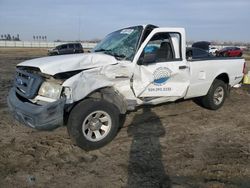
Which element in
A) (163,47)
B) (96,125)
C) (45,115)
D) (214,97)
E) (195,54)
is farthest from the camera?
(214,97)

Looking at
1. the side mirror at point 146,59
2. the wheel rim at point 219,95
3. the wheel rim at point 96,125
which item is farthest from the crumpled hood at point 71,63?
the wheel rim at point 219,95

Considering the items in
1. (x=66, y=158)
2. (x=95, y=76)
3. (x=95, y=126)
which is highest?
(x=95, y=76)

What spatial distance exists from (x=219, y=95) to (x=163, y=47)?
239 cm

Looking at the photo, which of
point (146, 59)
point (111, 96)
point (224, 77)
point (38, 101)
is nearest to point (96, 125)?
point (111, 96)

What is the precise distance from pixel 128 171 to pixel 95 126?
Answer: 1.09 m

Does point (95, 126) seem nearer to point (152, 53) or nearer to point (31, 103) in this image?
point (31, 103)

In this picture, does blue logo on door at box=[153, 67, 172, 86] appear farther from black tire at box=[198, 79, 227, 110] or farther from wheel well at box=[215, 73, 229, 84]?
wheel well at box=[215, 73, 229, 84]

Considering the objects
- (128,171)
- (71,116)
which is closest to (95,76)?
(71,116)

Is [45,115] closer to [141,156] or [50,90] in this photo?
[50,90]

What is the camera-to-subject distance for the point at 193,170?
4.30 metres

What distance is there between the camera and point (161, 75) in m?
5.95

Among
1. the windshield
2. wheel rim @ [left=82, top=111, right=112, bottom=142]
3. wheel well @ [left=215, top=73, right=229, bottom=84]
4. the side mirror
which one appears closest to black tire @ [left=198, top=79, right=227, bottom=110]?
wheel well @ [left=215, top=73, right=229, bottom=84]

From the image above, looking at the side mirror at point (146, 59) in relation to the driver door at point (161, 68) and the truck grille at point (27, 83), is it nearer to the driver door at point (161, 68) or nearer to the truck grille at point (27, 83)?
the driver door at point (161, 68)

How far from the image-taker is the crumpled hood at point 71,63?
4797mm
